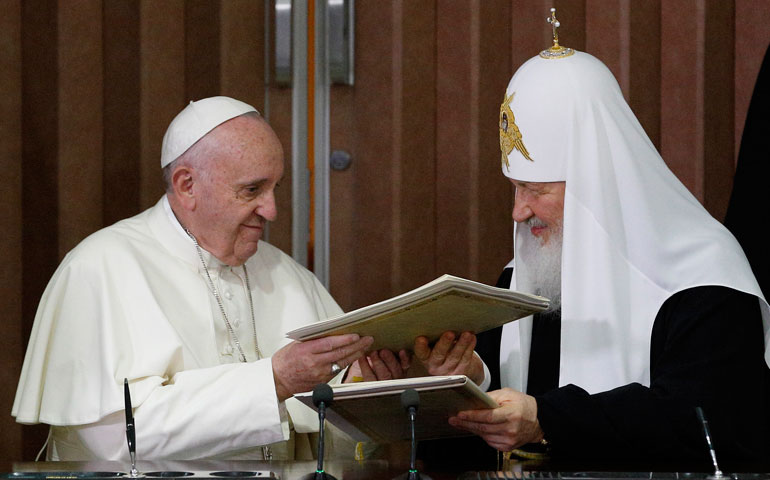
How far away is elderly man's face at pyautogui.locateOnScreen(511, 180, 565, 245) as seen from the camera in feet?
11.2

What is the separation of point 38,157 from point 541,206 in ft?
6.99

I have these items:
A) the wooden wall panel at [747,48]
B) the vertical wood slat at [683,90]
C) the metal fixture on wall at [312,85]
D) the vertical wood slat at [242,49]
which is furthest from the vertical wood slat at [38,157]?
the wooden wall panel at [747,48]

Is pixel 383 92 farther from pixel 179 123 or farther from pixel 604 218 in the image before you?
pixel 604 218

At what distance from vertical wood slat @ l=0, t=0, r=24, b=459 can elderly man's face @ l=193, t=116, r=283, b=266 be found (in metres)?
0.93

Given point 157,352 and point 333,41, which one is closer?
point 157,352

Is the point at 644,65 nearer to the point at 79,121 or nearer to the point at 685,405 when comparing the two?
the point at 685,405

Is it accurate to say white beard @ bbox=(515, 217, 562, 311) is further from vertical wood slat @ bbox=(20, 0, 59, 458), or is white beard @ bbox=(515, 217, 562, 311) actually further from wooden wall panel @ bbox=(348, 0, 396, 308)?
vertical wood slat @ bbox=(20, 0, 59, 458)

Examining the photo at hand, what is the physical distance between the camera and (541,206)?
11.3 feet

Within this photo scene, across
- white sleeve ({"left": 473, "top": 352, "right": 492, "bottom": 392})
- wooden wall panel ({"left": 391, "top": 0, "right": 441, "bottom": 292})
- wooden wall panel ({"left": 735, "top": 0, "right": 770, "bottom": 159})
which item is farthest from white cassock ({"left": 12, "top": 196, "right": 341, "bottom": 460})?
wooden wall panel ({"left": 735, "top": 0, "right": 770, "bottom": 159})

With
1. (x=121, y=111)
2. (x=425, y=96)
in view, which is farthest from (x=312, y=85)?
(x=121, y=111)

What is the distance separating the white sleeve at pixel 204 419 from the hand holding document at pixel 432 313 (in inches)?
15.6

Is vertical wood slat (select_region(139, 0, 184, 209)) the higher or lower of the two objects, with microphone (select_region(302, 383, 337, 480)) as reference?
higher

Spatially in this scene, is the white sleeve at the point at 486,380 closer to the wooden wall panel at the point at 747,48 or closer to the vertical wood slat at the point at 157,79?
the vertical wood slat at the point at 157,79

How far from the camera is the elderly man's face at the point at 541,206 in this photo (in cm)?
341
